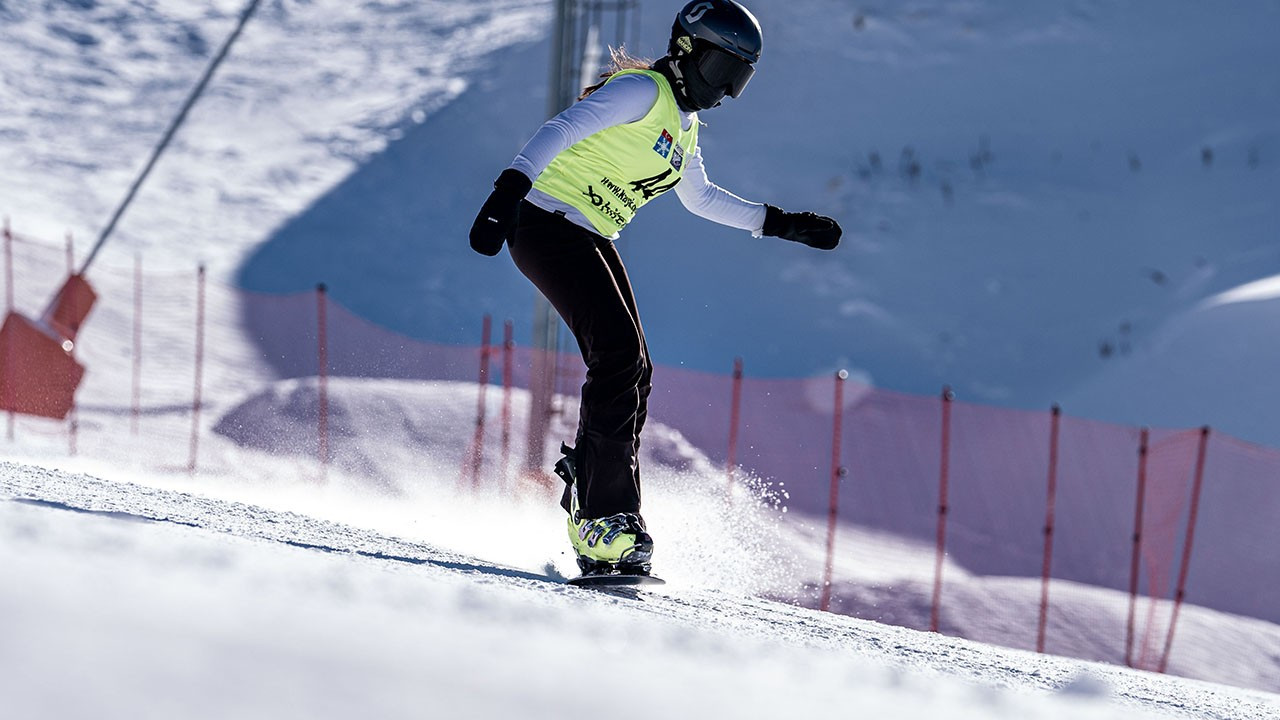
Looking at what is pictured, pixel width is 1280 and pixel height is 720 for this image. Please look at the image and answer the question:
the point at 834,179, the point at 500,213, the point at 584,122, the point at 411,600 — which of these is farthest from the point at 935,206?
the point at 411,600

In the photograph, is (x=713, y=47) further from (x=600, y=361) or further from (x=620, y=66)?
(x=600, y=361)

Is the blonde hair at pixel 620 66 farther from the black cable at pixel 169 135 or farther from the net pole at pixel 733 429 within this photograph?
the black cable at pixel 169 135

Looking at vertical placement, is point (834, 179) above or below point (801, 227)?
above

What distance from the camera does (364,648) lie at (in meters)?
1.59

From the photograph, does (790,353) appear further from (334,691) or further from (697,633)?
(334,691)

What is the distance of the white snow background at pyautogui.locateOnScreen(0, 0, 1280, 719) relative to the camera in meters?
1.43

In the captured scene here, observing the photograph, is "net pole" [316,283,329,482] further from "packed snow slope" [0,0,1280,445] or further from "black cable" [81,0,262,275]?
"packed snow slope" [0,0,1280,445]

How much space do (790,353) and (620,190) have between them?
12.3m

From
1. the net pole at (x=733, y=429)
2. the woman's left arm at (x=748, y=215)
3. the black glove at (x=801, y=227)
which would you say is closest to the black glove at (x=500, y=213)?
the woman's left arm at (x=748, y=215)

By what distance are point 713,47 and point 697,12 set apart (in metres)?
0.12

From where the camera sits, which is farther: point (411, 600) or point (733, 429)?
point (733, 429)

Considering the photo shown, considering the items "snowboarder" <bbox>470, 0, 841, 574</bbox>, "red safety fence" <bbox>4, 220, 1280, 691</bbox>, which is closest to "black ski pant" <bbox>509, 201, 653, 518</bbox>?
"snowboarder" <bbox>470, 0, 841, 574</bbox>

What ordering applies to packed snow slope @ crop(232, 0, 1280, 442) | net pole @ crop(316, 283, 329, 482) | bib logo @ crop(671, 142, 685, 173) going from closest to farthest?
bib logo @ crop(671, 142, 685, 173)
net pole @ crop(316, 283, 329, 482)
packed snow slope @ crop(232, 0, 1280, 442)

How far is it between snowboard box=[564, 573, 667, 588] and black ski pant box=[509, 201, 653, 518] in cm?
19
